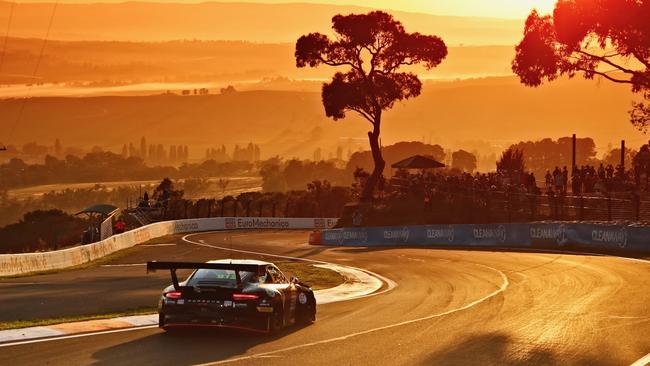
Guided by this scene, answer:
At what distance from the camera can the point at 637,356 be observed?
1719 cm

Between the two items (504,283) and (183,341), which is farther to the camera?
(504,283)

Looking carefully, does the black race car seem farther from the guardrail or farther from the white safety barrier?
the guardrail

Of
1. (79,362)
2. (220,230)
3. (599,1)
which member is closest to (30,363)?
(79,362)

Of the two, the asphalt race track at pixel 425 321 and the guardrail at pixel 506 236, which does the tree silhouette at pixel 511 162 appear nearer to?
the guardrail at pixel 506 236

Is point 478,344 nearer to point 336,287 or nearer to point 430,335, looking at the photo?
point 430,335

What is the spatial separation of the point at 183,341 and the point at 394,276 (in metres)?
20.1

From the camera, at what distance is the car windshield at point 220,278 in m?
18.5

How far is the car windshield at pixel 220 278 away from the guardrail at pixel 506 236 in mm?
27879

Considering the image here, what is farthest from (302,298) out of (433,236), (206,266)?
(433,236)

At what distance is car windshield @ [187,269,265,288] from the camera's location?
18.5 metres

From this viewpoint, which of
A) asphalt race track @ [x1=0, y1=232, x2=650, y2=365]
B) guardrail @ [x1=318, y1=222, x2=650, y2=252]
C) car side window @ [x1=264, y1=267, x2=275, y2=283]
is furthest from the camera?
guardrail @ [x1=318, y1=222, x2=650, y2=252]

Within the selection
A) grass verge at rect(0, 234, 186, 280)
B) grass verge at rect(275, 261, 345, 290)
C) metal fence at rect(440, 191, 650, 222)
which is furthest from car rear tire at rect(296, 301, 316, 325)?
metal fence at rect(440, 191, 650, 222)

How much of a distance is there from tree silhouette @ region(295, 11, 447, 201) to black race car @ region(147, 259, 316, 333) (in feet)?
215

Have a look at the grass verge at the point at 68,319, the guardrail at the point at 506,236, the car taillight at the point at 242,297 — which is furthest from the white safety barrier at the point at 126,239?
the car taillight at the point at 242,297
